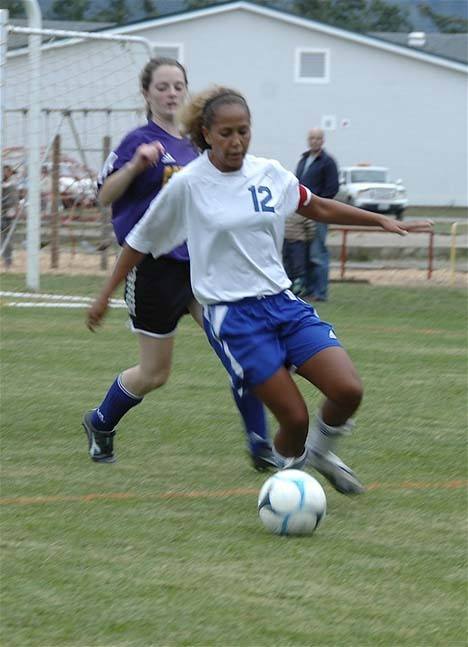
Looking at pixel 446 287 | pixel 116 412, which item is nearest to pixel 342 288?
pixel 446 287

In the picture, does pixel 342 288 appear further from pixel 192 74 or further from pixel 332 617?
pixel 192 74

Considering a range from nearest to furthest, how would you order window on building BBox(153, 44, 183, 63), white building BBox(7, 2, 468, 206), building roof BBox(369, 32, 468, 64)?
Result: window on building BBox(153, 44, 183, 63)
white building BBox(7, 2, 468, 206)
building roof BBox(369, 32, 468, 64)

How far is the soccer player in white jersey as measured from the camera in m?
5.43

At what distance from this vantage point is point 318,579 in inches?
182

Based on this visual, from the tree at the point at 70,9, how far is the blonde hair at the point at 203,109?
2797 inches

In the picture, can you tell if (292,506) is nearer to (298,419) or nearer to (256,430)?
(298,419)

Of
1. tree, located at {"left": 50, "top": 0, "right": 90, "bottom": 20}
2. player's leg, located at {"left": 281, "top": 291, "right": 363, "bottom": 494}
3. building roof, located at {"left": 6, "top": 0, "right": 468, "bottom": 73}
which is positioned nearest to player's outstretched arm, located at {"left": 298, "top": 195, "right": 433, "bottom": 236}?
player's leg, located at {"left": 281, "top": 291, "right": 363, "bottom": 494}

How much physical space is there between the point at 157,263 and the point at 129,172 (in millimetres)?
507

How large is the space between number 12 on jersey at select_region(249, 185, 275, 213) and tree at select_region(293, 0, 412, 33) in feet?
216

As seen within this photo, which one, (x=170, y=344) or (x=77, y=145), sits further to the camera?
(x=77, y=145)

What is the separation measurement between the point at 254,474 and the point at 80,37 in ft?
30.6

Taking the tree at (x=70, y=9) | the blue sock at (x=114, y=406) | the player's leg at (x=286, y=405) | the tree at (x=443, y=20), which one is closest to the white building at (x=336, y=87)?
the tree at (x=70, y=9)

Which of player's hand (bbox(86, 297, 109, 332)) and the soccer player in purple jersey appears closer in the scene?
player's hand (bbox(86, 297, 109, 332))

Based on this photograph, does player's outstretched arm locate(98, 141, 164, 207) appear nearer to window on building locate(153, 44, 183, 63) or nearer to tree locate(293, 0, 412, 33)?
window on building locate(153, 44, 183, 63)
